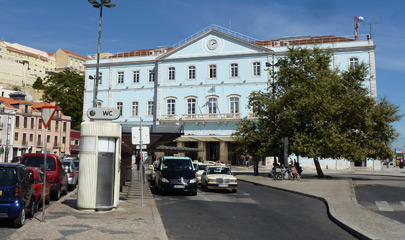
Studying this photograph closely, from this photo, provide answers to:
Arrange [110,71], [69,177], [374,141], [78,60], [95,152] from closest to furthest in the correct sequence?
[95,152]
[69,177]
[374,141]
[110,71]
[78,60]

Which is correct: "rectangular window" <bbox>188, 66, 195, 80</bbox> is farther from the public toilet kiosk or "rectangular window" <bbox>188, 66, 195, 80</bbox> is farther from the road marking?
the public toilet kiosk

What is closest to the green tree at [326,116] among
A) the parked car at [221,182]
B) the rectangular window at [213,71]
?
the parked car at [221,182]

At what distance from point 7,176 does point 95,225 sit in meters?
2.47

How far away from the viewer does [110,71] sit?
200 feet

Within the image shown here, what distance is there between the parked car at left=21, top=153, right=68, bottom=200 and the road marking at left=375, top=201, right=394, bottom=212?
40.0 ft

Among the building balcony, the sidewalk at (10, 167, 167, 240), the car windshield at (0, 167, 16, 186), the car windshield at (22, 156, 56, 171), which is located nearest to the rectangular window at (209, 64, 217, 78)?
the building balcony

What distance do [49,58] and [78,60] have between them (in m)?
9.97

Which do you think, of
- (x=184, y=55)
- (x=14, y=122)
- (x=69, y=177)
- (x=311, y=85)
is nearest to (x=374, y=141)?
(x=311, y=85)

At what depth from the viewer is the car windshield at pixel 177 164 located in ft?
64.7

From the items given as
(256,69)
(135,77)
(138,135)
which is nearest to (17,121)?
(135,77)

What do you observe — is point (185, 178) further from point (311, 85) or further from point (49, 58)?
point (49, 58)

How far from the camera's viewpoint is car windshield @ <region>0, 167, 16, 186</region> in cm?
929

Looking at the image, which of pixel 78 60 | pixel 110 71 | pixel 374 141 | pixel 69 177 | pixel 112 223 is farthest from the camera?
pixel 78 60

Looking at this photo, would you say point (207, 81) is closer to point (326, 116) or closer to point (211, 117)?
point (211, 117)
